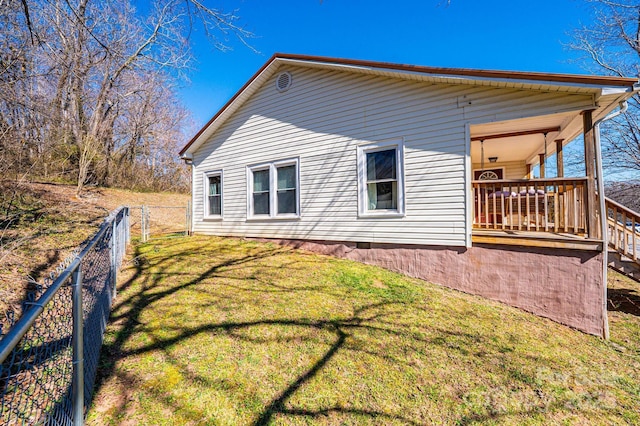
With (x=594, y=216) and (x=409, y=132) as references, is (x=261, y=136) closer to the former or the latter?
(x=409, y=132)

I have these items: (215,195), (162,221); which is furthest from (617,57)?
(162,221)

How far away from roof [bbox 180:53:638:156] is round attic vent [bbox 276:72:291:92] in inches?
11.5

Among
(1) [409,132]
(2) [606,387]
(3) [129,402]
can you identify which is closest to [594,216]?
(2) [606,387]

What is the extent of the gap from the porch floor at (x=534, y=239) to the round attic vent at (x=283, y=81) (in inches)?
244

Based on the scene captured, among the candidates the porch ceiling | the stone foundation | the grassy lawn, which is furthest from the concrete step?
the porch ceiling

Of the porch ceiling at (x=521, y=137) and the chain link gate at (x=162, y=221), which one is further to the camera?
the chain link gate at (x=162, y=221)

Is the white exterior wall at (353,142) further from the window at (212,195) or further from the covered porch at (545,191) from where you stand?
the covered porch at (545,191)

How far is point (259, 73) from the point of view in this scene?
852 cm

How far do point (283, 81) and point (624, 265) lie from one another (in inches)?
358

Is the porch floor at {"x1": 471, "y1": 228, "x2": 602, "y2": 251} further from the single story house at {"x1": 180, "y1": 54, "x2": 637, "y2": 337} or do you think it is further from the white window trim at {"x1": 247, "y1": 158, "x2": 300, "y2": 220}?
the white window trim at {"x1": 247, "y1": 158, "x2": 300, "y2": 220}

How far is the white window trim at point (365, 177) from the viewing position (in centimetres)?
650

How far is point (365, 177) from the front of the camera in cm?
702

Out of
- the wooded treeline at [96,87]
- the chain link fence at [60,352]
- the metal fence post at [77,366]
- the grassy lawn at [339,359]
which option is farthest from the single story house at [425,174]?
the metal fence post at [77,366]

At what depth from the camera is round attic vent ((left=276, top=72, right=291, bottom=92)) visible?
8320 millimetres
